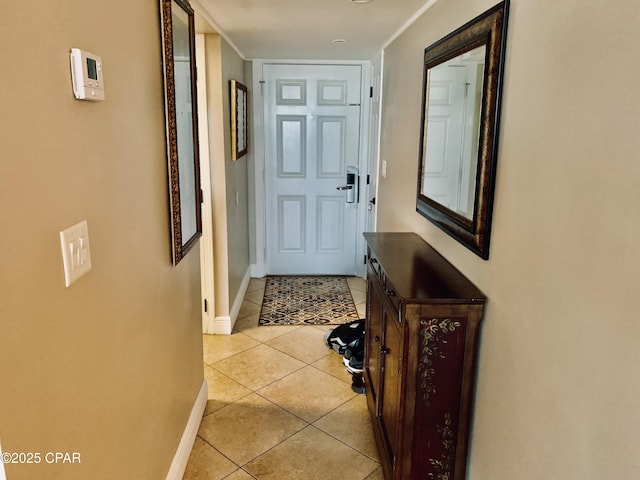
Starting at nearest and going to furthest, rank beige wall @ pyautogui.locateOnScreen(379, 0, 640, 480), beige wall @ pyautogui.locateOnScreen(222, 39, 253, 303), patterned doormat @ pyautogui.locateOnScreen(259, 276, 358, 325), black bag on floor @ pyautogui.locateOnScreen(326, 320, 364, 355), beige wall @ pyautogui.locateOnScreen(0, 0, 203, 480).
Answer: beige wall @ pyautogui.locateOnScreen(0, 0, 203, 480) < beige wall @ pyautogui.locateOnScreen(379, 0, 640, 480) < black bag on floor @ pyautogui.locateOnScreen(326, 320, 364, 355) < beige wall @ pyautogui.locateOnScreen(222, 39, 253, 303) < patterned doormat @ pyautogui.locateOnScreen(259, 276, 358, 325)

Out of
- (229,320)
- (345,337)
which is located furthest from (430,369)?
(229,320)

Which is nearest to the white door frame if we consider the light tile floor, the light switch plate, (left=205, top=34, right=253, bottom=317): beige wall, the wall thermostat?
(left=205, top=34, right=253, bottom=317): beige wall

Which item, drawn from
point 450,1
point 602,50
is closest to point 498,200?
point 602,50

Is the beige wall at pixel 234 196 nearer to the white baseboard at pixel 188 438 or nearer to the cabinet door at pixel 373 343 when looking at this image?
the white baseboard at pixel 188 438

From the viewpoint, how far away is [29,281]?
0.88 meters

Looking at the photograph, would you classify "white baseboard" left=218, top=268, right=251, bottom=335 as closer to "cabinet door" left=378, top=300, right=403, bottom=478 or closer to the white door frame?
the white door frame

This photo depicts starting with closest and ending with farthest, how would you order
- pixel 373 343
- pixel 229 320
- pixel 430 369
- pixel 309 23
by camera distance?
pixel 430 369 → pixel 373 343 → pixel 309 23 → pixel 229 320

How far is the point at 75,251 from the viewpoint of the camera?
1048 mm

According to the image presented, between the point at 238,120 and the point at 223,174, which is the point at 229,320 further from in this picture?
the point at 238,120

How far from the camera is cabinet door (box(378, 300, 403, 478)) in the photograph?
1.73 m

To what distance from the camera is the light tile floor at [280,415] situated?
7.01ft

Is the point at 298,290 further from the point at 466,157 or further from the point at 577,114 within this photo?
the point at 577,114

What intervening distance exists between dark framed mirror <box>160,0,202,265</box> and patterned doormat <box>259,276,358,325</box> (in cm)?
170

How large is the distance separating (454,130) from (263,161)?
9.29 feet
